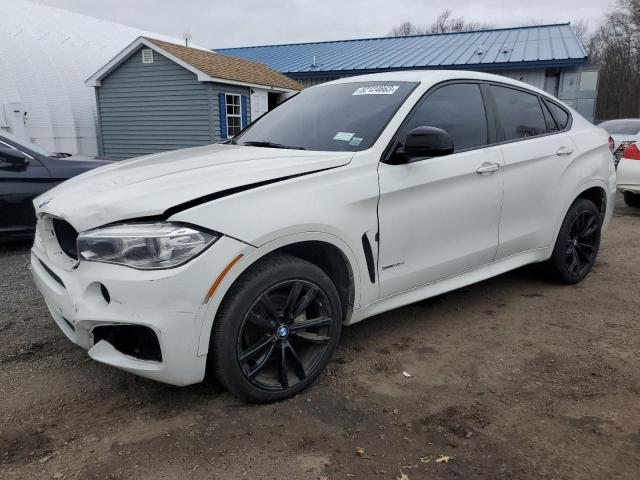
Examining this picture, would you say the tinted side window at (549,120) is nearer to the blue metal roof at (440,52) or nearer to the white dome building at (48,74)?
the white dome building at (48,74)

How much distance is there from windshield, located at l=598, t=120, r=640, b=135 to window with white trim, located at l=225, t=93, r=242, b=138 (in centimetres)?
985

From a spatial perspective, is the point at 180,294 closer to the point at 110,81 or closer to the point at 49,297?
the point at 49,297

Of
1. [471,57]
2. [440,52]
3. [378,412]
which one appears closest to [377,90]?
[378,412]

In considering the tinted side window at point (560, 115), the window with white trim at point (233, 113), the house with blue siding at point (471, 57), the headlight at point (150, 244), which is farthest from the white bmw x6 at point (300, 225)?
the house with blue siding at point (471, 57)

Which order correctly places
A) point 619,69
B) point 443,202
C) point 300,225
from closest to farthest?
point 300,225, point 443,202, point 619,69

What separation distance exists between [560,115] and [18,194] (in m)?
5.43

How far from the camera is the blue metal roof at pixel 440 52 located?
58.3 feet

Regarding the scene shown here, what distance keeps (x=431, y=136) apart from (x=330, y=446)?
5.61ft

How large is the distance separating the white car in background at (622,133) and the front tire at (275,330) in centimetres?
1066

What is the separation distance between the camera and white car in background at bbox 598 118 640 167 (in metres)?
11.2

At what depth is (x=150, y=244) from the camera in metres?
2.25

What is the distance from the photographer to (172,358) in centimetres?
229

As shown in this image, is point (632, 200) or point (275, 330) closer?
point (275, 330)

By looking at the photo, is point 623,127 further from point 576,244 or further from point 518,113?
point 518,113
